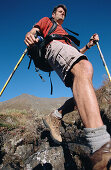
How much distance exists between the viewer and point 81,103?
1.60m

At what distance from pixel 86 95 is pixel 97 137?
18.8 inches

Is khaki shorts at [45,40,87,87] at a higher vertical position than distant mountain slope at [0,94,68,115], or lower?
lower

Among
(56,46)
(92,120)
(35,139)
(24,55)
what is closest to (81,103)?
(92,120)

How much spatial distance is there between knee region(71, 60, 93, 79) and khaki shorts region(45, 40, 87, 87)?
8cm

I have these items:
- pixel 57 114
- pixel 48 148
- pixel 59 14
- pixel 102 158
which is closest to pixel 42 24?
pixel 59 14

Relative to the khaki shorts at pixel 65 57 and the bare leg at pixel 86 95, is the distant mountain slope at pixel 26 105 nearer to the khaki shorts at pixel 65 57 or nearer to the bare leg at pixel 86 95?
the khaki shorts at pixel 65 57

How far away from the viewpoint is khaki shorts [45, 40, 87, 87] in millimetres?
1928

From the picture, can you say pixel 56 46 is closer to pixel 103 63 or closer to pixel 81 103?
pixel 81 103

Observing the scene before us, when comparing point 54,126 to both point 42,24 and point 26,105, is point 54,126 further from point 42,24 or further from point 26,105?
point 26,105

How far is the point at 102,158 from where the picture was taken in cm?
123

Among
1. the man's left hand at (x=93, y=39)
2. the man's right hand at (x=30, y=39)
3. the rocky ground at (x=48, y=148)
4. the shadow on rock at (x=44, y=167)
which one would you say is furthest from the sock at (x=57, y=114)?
the man's left hand at (x=93, y=39)

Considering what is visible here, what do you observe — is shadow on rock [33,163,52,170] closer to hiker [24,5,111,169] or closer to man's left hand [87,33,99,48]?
hiker [24,5,111,169]

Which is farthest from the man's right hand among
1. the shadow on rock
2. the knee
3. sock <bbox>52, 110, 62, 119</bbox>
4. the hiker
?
the shadow on rock

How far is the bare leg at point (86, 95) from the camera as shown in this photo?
146 centimetres
